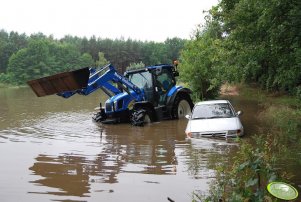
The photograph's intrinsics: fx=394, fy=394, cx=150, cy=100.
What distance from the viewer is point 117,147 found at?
11.0 meters

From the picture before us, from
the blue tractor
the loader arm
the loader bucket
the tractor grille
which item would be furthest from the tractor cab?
the loader bucket

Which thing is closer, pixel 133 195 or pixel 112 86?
pixel 133 195

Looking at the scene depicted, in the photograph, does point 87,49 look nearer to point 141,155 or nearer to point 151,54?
point 151,54

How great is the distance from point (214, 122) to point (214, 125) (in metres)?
0.21

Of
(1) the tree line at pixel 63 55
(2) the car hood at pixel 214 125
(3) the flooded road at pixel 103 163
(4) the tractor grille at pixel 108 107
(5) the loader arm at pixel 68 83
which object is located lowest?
(3) the flooded road at pixel 103 163

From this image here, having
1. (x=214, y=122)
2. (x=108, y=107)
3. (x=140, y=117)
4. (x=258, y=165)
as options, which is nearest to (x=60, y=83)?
(x=108, y=107)

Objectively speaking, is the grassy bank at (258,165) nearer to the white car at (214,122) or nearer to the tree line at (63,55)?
the white car at (214,122)

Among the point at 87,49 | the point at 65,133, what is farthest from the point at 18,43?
the point at 65,133

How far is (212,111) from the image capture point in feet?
42.2

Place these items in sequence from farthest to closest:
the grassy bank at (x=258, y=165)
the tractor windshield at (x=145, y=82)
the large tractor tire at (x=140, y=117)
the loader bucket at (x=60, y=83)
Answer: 1. the tractor windshield at (x=145, y=82)
2. the large tractor tire at (x=140, y=117)
3. the loader bucket at (x=60, y=83)
4. the grassy bank at (x=258, y=165)

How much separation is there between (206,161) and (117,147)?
10.1 ft

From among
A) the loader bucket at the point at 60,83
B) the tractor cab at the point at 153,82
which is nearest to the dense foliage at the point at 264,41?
the tractor cab at the point at 153,82

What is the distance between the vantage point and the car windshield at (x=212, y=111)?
12602 mm

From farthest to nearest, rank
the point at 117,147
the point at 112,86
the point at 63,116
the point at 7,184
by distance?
1. the point at 63,116
2. the point at 112,86
3. the point at 117,147
4. the point at 7,184
